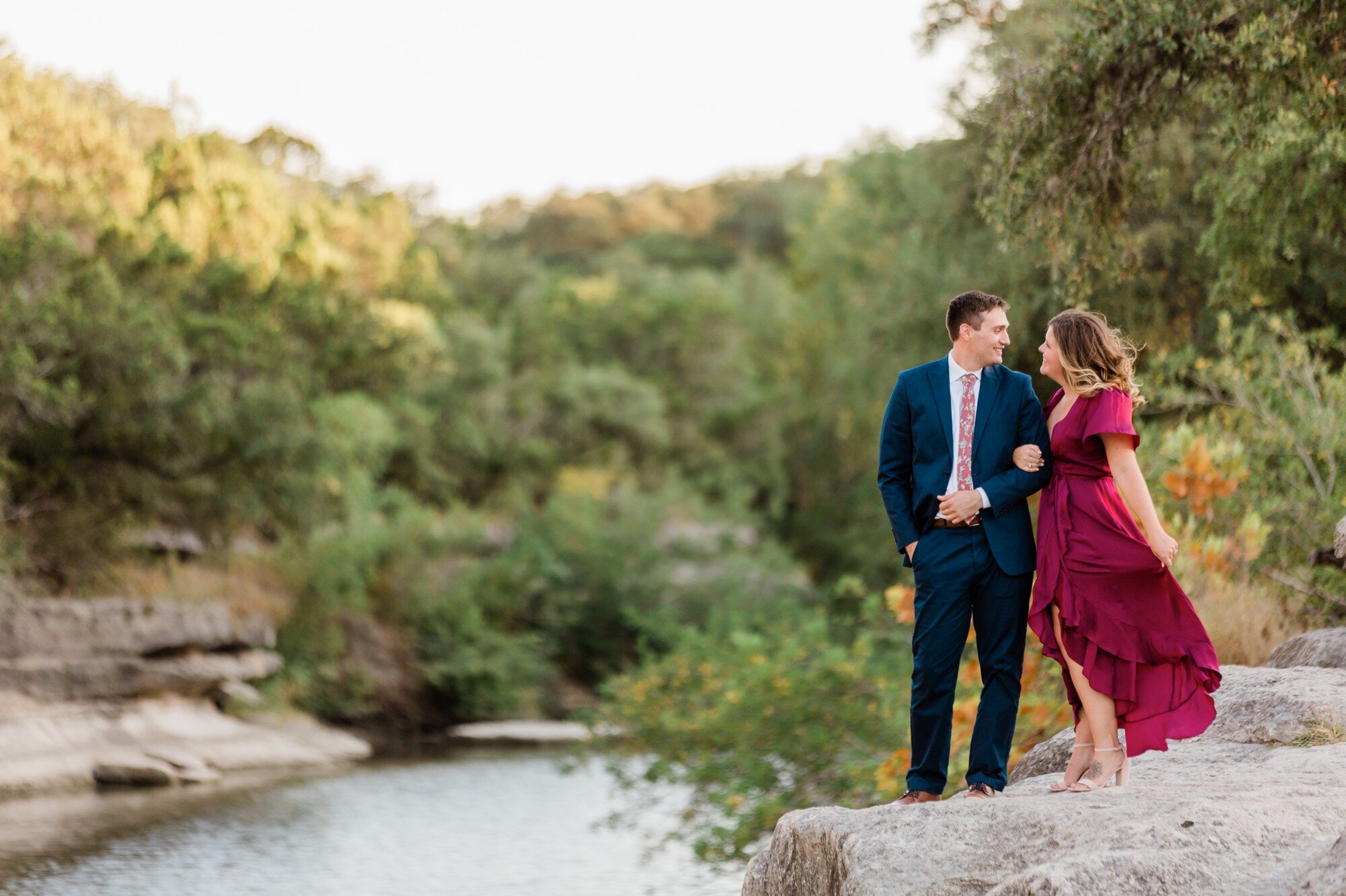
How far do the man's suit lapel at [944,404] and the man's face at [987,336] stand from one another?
118 millimetres

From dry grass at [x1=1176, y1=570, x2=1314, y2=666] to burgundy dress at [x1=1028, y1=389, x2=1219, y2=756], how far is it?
106 inches

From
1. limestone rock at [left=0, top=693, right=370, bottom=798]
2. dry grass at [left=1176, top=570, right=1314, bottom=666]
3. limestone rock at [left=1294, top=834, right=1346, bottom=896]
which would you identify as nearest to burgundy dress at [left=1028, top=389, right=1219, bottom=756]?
limestone rock at [left=1294, top=834, right=1346, bottom=896]

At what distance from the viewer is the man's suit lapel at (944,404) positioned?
15.6 ft

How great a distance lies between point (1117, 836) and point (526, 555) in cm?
2448

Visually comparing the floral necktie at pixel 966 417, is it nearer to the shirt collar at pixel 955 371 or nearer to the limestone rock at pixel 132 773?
the shirt collar at pixel 955 371

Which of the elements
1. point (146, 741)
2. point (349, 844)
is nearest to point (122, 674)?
point (146, 741)

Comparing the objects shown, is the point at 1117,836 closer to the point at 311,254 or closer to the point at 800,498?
the point at 311,254

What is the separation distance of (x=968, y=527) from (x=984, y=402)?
443 millimetres

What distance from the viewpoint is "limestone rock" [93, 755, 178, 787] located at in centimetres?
Result: 1691

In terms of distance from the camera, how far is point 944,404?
4770 mm

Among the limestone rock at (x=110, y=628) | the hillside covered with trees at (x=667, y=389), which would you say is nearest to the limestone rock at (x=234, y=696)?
the limestone rock at (x=110, y=628)

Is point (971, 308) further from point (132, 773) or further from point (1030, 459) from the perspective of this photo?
point (132, 773)

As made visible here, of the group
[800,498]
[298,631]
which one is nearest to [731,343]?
[800,498]

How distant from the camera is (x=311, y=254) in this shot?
86.2ft
